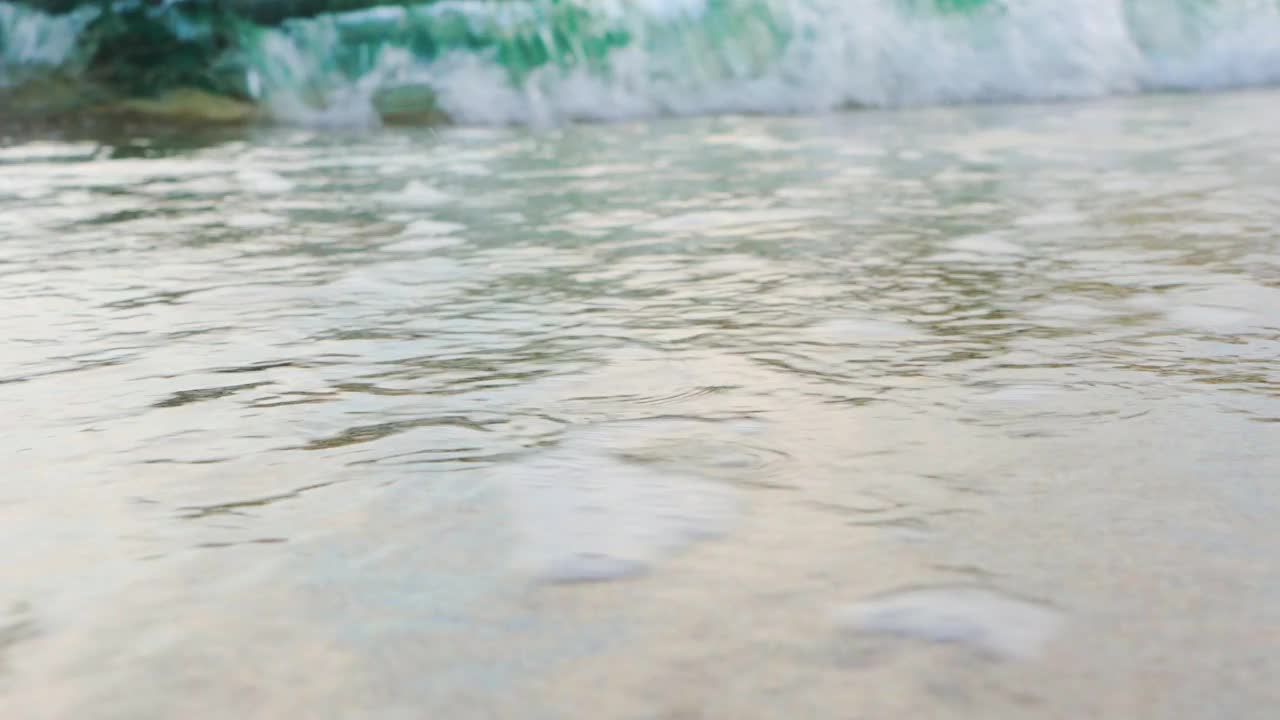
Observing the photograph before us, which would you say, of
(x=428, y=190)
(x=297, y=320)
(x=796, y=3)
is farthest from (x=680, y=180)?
(x=796, y=3)

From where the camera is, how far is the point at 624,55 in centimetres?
604

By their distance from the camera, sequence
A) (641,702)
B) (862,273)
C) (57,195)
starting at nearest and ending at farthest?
(641,702), (862,273), (57,195)

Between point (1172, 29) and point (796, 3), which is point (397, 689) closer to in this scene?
point (796, 3)

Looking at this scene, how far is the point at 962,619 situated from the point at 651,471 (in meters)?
0.35

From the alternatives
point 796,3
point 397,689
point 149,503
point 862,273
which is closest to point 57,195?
point 862,273

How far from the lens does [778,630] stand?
776mm

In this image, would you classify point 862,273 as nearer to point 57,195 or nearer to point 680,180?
point 680,180

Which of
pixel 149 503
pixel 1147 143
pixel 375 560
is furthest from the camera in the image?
pixel 1147 143

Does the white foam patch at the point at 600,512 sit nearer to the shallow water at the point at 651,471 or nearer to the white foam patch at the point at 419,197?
the shallow water at the point at 651,471

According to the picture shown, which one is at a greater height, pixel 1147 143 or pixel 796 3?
pixel 796 3

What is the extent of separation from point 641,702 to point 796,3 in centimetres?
581

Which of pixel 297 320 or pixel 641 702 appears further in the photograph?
pixel 297 320

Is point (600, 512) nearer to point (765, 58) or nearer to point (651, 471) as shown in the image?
point (651, 471)

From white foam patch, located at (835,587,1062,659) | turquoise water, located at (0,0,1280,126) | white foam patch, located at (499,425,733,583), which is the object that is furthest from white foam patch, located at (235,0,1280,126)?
white foam patch, located at (835,587,1062,659)
